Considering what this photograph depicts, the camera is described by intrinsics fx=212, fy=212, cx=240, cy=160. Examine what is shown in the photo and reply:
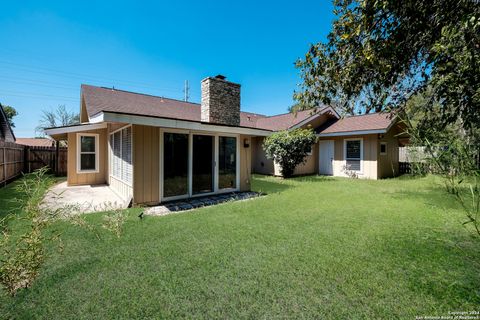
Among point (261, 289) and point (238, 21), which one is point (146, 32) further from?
point (261, 289)

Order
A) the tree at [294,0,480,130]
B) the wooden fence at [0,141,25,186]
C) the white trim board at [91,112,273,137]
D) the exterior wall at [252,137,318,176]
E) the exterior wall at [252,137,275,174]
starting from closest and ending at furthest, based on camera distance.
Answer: the tree at [294,0,480,130]
the white trim board at [91,112,273,137]
the wooden fence at [0,141,25,186]
the exterior wall at [252,137,318,176]
the exterior wall at [252,137,275,174]

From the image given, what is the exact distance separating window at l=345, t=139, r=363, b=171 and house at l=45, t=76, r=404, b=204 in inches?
2.2

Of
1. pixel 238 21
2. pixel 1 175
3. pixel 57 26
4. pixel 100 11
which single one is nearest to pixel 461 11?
→ pixel 238 21

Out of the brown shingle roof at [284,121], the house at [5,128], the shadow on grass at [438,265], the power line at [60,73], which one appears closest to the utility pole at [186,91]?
the power line at [60,73]

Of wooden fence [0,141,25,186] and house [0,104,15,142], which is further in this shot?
house [0,104,15,142]

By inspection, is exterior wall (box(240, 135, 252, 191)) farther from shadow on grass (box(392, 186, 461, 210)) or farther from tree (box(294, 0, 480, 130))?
shadow on grass (box(392, 186, 461, 210))

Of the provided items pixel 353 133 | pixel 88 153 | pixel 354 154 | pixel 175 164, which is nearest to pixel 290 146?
pixel 353 133

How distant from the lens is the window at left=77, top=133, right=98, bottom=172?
987 centimetres

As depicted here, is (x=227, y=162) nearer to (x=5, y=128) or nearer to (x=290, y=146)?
(x=290, y=146)

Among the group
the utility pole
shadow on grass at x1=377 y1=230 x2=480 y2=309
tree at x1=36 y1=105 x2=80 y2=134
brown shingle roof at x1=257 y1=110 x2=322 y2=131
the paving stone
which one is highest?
the utility pole

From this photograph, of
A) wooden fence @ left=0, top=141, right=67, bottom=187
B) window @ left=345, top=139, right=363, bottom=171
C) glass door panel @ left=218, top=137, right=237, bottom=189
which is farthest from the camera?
window @ left=345, top=139, right=363, bottom=171

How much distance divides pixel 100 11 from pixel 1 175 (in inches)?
315

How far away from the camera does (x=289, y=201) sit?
6.66 m

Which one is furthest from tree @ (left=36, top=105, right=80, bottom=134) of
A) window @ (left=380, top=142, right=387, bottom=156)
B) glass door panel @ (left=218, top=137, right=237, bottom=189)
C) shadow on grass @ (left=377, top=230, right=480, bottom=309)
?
shadow on grass @ (left=377, top=230, right=480, bottom=309)
